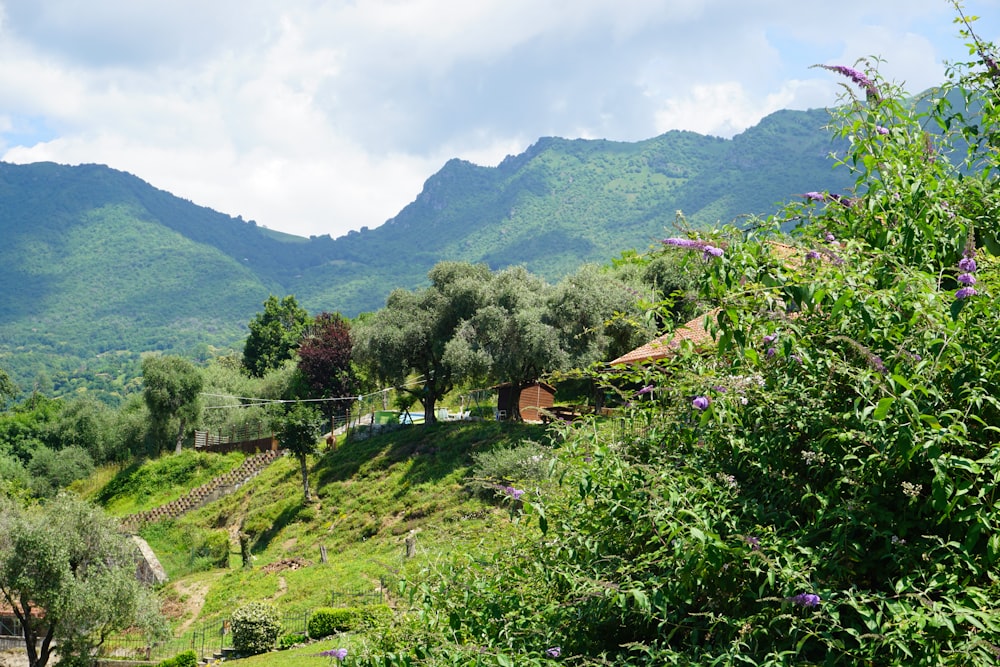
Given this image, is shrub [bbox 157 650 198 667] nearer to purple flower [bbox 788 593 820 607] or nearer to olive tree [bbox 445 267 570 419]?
olive tree [bbox 445 267 570 419]

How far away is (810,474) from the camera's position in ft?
15.7

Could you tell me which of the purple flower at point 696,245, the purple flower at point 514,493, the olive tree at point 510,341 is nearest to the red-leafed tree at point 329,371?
the olive tree at point 510,341

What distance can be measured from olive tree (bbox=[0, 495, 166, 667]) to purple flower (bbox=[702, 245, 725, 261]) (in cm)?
2270

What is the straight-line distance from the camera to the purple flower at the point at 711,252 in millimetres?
4633

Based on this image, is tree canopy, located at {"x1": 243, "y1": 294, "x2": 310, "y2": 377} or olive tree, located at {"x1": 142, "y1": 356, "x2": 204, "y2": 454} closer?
olive tree, located at {"x1": 142, "y1": 356, "x2": 204, "y2": 454}

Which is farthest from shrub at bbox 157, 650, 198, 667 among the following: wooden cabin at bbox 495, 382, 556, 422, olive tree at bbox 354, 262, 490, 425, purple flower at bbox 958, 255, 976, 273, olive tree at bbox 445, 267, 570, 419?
wooden cabin at bbox 495, 382, 556, 422

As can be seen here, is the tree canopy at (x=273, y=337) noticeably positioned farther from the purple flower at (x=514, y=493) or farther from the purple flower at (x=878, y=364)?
the purple flower at (x=878, y=364)

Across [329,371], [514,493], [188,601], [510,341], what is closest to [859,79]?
[514,493]

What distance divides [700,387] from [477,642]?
6.82 feet

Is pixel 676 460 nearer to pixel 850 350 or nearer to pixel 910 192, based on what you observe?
pixel 850 350

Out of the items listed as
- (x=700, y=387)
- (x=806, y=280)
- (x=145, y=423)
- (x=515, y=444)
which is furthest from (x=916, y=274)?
(x=145, y=423)

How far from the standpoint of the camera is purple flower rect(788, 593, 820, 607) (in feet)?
13.0

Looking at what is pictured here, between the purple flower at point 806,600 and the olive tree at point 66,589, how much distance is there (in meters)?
23.0

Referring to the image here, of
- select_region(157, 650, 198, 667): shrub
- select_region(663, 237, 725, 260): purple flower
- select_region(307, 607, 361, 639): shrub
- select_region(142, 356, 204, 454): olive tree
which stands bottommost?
select_region(157, 650, 198, 667): shrub
